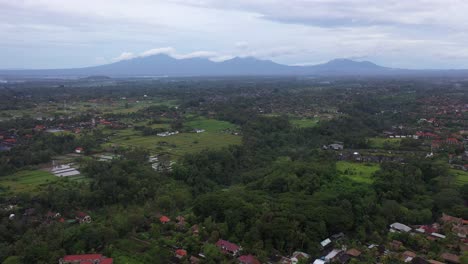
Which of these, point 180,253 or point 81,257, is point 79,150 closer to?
point 81,257

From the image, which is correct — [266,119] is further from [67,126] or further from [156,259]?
[156,259]

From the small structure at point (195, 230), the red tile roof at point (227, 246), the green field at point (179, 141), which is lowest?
the red tile roof at point (227, 246)

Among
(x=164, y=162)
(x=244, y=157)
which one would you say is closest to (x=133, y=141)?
(x=164, y=162)

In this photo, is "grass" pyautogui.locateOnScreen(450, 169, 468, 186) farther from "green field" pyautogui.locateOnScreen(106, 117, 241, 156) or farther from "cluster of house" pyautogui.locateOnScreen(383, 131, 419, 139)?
"green field" pyautogui.locateOnScreen(106, 117, 241, 156)

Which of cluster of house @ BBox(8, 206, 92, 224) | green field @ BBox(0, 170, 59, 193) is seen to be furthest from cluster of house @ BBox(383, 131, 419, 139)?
green field @ BBox(0, 170, 59, 193)

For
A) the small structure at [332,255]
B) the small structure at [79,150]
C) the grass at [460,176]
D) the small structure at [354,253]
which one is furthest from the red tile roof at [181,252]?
the small structure at [79,150]

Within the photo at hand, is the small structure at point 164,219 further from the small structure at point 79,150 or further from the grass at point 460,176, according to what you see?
the grass at point 460,176

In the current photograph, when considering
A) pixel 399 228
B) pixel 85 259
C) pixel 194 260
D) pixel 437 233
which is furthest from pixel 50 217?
pixel 437 233
